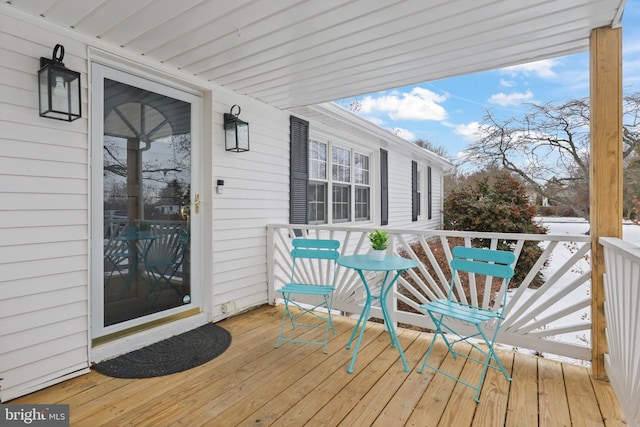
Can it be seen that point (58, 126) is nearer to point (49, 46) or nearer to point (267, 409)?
point (49, 46)

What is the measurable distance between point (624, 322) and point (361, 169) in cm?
505

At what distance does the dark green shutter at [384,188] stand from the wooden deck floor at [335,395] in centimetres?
425

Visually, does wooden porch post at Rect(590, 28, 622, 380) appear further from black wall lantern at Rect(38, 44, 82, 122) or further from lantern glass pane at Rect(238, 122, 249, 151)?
black wall lantern at Rect(38, 44, 82, 122)

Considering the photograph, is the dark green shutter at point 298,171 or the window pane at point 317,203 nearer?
the dark green shutter at point 298,171

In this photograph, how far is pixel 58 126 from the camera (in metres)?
2.32

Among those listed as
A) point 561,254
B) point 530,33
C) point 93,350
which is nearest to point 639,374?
point 530,33

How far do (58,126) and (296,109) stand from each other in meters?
2.64

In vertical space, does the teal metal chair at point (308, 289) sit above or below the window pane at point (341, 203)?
below

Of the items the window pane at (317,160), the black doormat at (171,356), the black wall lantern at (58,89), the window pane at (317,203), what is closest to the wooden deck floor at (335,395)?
the black doormat at (171,356)

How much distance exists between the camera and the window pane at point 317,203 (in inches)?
203

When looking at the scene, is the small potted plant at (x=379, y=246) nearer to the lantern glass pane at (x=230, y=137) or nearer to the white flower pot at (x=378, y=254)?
the white flower pot at (x=378, y=254)

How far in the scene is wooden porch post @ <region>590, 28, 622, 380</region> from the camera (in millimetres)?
2248

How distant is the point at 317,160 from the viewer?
533 cm

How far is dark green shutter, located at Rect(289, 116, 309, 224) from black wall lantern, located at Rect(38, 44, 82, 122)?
2509 millimetres
